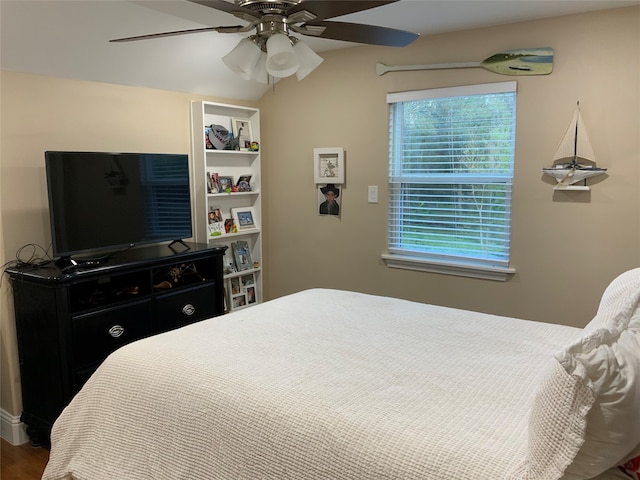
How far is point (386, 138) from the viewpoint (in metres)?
3.85

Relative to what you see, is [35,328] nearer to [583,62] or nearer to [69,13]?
[69,13]

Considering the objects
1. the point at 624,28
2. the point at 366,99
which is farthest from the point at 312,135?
the point at 624,28

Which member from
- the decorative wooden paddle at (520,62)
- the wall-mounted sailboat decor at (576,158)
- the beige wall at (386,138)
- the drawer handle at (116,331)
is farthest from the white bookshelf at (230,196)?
the wall-mounted sailboat decor at (576,158)

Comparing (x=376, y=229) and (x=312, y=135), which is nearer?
(x=376, y=229)

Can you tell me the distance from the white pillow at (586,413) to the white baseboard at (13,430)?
9.40 ft

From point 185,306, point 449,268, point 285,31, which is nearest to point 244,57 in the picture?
point 285,31

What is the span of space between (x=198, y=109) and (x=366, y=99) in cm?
127

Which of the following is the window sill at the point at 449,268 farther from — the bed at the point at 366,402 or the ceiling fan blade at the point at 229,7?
the ceiling fan blade at the point at 229,7

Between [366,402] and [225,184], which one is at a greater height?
[225,184]

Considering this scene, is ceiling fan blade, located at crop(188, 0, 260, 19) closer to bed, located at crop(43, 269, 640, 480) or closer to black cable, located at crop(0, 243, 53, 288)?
bed, located at crop(43, 269, 640, 480)

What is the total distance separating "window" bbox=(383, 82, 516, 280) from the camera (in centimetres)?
342

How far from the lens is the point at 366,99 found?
390 cm

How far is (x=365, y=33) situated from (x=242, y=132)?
2375 millimetres

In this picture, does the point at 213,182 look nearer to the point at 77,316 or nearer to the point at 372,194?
the point at 372,194
